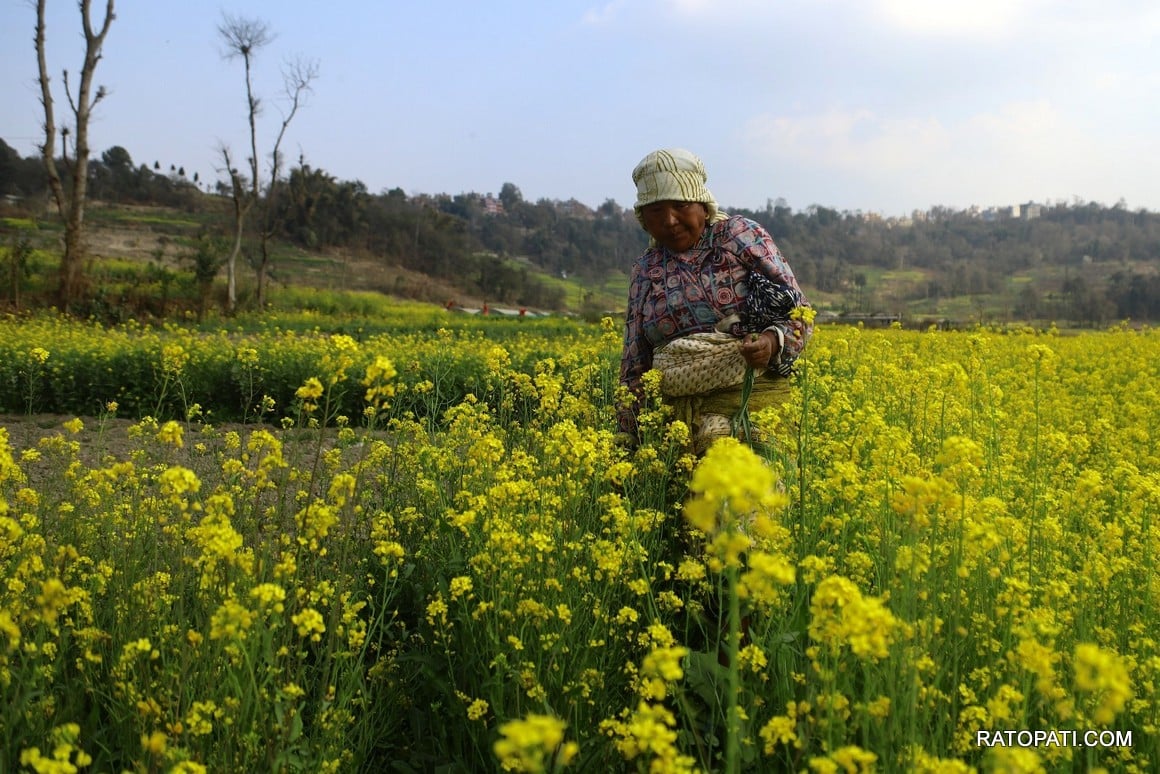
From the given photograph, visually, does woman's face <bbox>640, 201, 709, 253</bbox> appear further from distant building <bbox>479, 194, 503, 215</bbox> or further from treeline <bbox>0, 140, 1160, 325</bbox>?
distant building <bbox>479, 194, 503, 215</bbox>

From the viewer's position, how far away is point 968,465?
7.01 ft

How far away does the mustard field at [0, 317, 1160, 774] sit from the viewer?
66.7 inches

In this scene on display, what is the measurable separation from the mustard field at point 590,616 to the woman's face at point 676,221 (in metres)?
0.76

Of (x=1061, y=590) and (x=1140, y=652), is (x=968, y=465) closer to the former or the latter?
(x=1061, y=590)

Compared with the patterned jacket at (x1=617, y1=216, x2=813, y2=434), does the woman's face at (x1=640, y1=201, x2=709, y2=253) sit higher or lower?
higher

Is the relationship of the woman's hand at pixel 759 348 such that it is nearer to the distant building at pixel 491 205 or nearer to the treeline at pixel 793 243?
the treeline at pixel 793 243

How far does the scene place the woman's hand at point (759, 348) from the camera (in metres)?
3.22

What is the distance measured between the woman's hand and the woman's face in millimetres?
538

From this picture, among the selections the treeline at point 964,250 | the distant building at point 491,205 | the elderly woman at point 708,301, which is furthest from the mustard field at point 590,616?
the distant building at point 491,205

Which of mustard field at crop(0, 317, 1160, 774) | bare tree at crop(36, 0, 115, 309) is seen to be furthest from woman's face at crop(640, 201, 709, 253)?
bare tree at crop(36, 0, 115, 309)

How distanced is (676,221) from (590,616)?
1.69 meters

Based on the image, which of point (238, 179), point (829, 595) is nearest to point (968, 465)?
point (829, 595)

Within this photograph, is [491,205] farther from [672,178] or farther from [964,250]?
[672,178]

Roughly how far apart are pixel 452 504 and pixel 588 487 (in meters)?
0.62
